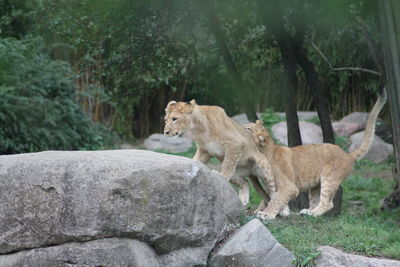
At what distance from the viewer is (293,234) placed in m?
7.52

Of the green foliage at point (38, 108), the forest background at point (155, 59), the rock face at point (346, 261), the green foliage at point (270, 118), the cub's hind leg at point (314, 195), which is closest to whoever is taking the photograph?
the rock face at point (346, 261)

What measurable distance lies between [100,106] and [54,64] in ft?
11.8

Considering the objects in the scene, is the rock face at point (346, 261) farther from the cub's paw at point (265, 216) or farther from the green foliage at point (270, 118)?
the green foliage at point (270, 118)

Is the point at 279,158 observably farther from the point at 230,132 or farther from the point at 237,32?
the point at 237,32

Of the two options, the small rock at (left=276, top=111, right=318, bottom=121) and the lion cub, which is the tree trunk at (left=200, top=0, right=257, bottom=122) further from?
the small rock at (left=276, top=111, right=318, bottom=121)

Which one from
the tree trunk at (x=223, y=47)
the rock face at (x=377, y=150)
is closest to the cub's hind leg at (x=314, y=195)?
the tree trunk at (x=223, y=47)

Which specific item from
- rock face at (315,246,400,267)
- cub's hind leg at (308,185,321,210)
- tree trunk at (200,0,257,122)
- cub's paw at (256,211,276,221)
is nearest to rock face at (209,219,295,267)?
rock face at (315,246,400,267)

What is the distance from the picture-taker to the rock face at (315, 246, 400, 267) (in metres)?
6.82

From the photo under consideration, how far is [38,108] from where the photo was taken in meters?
15.2

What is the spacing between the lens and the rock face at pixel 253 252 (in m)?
6.87

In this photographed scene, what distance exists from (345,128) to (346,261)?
1055 centimetres

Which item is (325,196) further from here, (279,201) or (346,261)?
(346,261)

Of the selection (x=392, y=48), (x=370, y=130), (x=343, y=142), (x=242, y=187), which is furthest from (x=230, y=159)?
(x=343, y=142)

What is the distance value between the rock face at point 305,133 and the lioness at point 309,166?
708 centimetres
